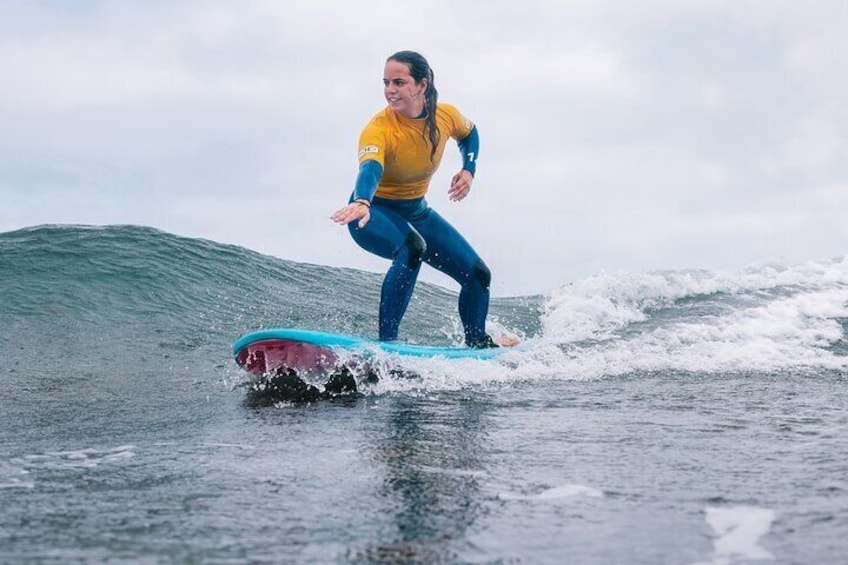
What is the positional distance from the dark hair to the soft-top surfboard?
171cm

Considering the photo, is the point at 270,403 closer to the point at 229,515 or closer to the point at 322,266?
the point at 229,515

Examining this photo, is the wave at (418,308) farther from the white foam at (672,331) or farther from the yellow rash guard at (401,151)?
the yellow rash guard at (401,151)

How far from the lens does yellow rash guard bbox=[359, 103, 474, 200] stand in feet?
22.4

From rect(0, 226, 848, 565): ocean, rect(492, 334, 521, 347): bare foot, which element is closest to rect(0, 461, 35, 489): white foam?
rect(0, 226, 848, 565): ocean

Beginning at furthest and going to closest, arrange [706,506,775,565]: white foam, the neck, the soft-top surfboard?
the neck, the soft-top surfboard, [706,506,775,565]: white foam

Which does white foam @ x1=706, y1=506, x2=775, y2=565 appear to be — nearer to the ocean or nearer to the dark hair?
the ocean

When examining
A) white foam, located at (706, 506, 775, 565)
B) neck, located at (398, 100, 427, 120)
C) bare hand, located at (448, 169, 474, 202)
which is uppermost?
neck, located at (398, 100, 427, 120)

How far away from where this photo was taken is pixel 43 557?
247cm

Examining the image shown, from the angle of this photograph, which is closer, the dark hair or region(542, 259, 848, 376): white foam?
the dark hair

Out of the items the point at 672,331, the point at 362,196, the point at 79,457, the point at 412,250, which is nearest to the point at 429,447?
the point at 79,457

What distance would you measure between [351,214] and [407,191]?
1387 millimetres

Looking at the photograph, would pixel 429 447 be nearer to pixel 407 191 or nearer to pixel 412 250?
pixel 412 250

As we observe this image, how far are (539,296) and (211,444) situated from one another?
11767 millimetres

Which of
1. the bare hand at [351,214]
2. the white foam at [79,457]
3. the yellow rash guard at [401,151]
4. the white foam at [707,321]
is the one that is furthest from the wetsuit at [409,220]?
the white foam at [79,457]
